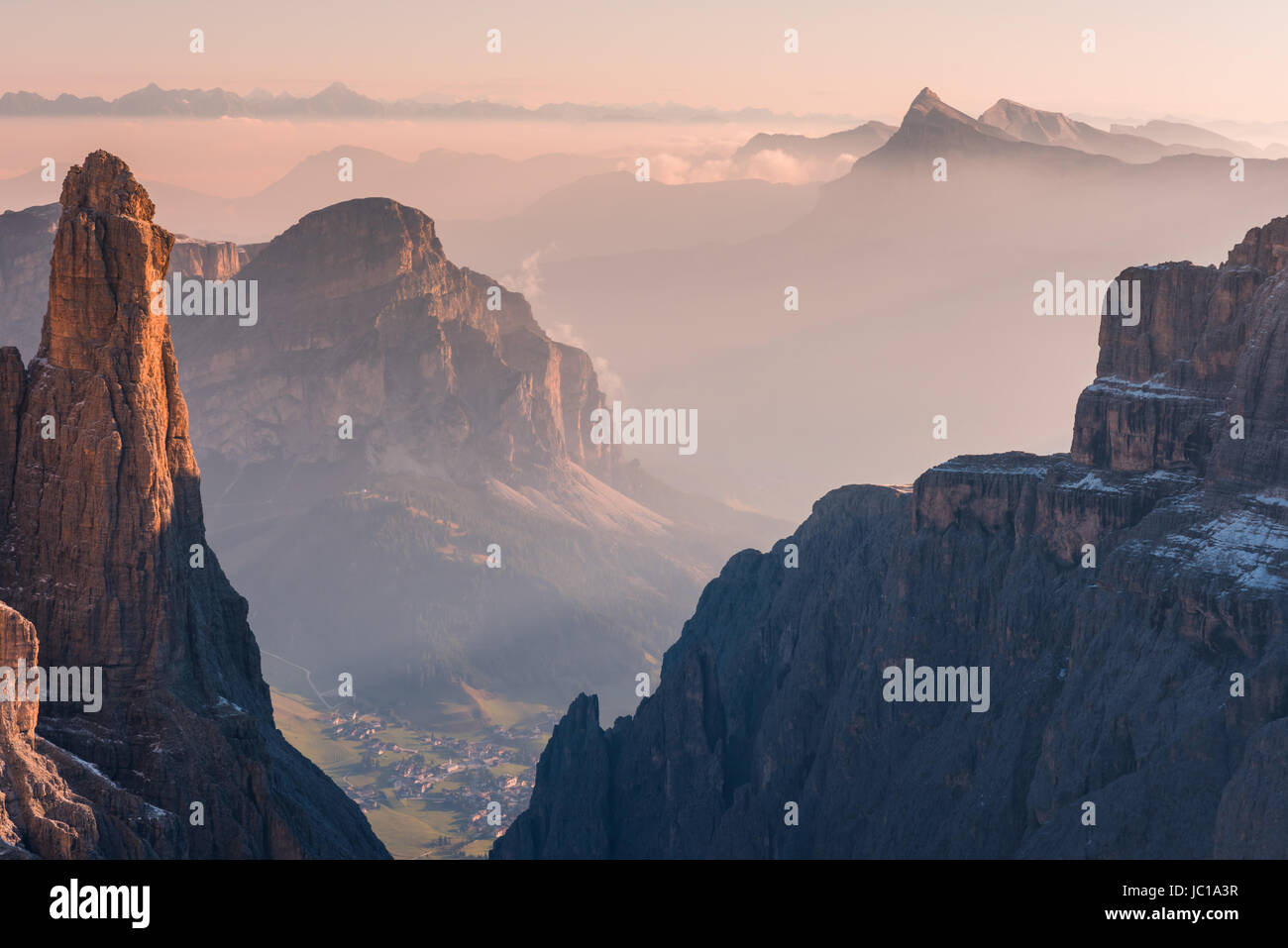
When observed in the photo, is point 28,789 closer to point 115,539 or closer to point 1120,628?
point 115,539

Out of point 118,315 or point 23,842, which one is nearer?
point 23,842

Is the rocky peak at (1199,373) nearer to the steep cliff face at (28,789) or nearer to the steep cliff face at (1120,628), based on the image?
the steep cliff face at (1120,628)

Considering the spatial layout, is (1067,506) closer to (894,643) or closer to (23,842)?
(894,643)

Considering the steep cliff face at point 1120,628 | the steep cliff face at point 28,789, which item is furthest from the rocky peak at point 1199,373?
the steep cliff face at point 28,789

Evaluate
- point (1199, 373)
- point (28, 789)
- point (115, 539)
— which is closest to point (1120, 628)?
point (1199, 373)

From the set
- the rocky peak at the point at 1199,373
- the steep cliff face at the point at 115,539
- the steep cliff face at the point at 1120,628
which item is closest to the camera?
the steep cliff face at the point at 115,539

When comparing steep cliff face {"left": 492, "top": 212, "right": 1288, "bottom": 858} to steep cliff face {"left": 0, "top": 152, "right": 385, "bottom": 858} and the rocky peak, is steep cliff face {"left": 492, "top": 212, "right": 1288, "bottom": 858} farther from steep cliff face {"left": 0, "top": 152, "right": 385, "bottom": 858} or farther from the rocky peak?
steep cliff face {"left": 0, "top": 152, "right": 385, "bottom": 858}
